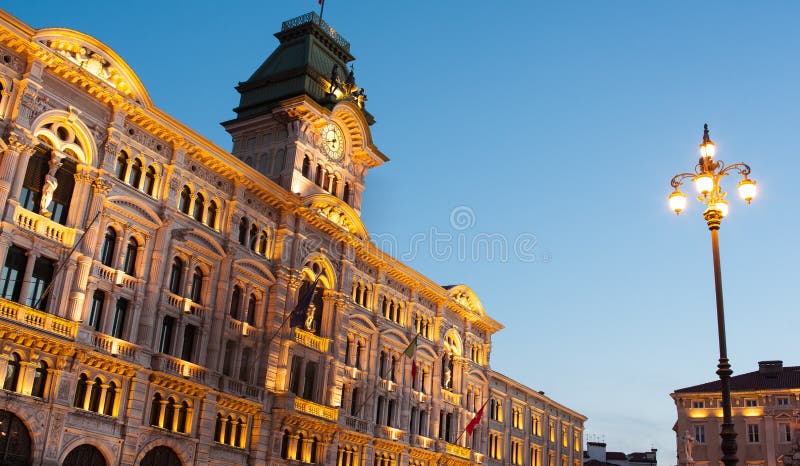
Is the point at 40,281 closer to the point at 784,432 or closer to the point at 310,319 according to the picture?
the point at 310,319

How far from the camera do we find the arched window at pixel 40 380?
33938mm

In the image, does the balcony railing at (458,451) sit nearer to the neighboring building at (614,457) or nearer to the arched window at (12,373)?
the arched window at (12,373)

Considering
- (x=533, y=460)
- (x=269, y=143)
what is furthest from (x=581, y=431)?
(x=269, y=143)

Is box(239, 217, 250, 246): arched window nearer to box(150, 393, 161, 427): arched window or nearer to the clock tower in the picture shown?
the clock tower

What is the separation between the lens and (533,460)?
78000 mm

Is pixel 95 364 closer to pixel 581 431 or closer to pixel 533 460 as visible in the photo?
pixel 533 460

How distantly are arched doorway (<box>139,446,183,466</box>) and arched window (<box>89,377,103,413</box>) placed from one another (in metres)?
3.62

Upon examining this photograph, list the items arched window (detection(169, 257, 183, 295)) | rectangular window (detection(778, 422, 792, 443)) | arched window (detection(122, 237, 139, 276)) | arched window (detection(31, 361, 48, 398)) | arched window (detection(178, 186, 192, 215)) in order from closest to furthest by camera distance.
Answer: arched window (detection(31, 361, 48, 398))
arched window (detection(122, 237, 139, 276))
arched window (detection(169, 257, 183, 295))
arched window (detection(178, 186, 192, 215))
rectangular window (detection(778, 422, 792, 443))

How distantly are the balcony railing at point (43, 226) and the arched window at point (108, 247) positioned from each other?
2.20m

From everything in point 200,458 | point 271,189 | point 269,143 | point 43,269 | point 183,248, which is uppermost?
point 269,143

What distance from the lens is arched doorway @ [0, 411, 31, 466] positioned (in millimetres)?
32562

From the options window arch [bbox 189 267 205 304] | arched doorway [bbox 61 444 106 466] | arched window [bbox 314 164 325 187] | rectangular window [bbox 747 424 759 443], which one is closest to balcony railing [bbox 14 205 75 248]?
window arch [bbox 189 267 205 304]

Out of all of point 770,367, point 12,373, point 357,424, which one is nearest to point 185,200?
point 12,373

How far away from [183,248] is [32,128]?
31.4 ft
